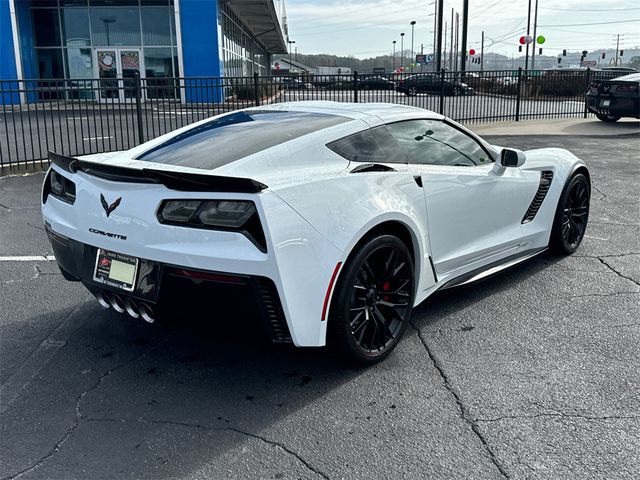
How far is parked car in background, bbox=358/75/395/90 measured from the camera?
15.8 meters

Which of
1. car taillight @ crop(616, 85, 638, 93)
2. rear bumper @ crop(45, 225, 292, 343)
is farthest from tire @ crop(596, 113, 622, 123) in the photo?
rear bumper @ crop(45, 225, 292, 343)

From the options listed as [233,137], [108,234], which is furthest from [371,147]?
[108,234]

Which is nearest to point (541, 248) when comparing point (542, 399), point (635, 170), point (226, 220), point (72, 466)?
point (542, 399)

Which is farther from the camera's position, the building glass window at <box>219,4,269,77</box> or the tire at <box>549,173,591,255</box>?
the building glass window at <box>219,4,269,77</box>

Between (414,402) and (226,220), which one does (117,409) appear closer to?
(226,220)

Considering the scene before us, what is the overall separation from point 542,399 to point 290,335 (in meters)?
1.39

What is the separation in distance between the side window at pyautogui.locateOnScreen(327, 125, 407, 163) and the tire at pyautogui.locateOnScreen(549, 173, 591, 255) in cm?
221

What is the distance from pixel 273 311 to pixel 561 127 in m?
17.1

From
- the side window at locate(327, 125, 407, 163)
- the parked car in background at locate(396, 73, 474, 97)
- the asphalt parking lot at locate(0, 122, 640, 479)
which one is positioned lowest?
the asphalt parking lot at locate(0, 122, 640, 479)

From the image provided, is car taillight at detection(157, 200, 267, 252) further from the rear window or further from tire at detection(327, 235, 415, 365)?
tire at detection(327, 235, 415, 365)

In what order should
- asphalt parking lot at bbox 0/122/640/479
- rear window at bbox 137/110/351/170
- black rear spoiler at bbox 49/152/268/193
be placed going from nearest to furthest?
asphalt parking lot at bbox 0/122/640/479 < black rear spoiler at bbox 49/152/268/193 < rear window at bbox 137/110/351/170

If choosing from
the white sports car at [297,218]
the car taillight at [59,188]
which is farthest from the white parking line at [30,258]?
the white sports car at [297,218]

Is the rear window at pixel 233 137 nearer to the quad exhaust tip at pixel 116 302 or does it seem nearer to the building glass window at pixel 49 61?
the quad exhaust tip at pixel 116 302

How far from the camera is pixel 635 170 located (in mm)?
11062
